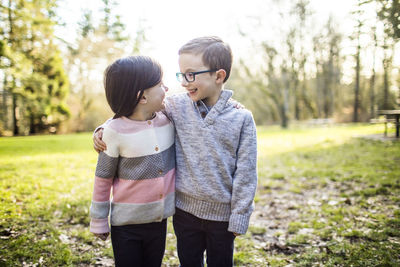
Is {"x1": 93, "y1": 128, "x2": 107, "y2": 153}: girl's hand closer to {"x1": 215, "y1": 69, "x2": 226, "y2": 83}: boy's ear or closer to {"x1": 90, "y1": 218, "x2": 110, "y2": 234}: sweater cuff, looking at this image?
{"x1": 90, "y1": 218, "x2": 110, "y2": 234}: sweater cuff

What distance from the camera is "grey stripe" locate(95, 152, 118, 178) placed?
5.51 ft

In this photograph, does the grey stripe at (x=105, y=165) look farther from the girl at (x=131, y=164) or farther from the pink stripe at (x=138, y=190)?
the pink stripe at (x=138, y=190)

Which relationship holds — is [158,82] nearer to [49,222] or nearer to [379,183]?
[49,222]

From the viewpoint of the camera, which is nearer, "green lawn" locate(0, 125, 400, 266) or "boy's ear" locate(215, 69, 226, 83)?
"boy's ear" locate(215, 69, 226, 83)

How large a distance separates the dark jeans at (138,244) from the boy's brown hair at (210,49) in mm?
1116

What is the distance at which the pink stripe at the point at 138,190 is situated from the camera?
1.74 meters

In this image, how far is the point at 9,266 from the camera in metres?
2.46

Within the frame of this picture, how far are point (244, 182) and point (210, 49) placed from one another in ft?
Result: 2.84

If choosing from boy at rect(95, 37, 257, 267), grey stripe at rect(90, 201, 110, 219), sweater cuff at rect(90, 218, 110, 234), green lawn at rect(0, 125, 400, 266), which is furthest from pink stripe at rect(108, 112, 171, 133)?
green lawn at rect(0, 125, 400, 266)

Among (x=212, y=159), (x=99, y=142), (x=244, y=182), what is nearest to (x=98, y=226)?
(x=99, y=142)

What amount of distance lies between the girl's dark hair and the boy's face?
0.70 feet

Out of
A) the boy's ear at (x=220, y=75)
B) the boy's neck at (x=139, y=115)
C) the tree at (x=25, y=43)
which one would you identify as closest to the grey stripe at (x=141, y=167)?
the boy's neck at (x=139, y=115)

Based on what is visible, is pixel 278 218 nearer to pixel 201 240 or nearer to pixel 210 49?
pixel 201 240

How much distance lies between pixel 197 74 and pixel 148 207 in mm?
894
